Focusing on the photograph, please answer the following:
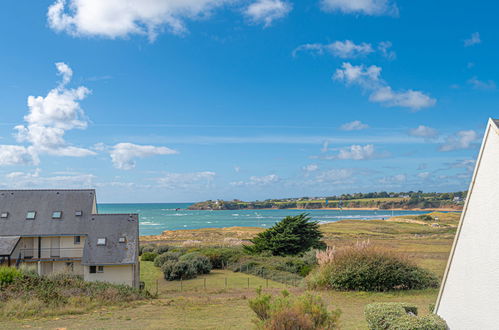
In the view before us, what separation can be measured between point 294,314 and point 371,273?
13.1 m

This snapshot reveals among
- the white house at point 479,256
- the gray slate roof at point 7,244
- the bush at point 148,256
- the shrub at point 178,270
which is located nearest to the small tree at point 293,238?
the shrub at point 178,270

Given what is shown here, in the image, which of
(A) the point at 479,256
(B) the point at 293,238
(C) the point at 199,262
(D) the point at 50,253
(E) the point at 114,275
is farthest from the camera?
(B) the point at 293,238

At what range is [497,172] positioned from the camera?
24.8 feet

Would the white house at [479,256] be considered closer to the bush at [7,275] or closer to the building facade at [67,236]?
the bush at [7,275]

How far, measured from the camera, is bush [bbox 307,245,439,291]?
19.5m

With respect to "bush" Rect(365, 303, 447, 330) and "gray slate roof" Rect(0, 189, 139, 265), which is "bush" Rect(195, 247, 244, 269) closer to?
"gray slate roof" Rect(0, 189, 139, 265)

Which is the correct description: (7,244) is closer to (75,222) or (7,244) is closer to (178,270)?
(75,222)

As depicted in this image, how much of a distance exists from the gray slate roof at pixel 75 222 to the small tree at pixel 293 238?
13837mm

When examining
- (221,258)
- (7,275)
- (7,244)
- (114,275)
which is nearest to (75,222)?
(7,244)

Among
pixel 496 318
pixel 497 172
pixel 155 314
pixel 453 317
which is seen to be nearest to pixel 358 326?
pixel 453 317

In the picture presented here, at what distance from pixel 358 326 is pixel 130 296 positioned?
11.9 meters

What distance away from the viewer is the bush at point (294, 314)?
25.0 feet

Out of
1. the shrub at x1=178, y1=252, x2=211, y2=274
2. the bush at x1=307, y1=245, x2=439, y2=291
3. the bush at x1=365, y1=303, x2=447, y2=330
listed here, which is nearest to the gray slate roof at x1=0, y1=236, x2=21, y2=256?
the shrub at x1=178, y1=252, x2=211, y2=274

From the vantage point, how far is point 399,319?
8.89 meters
